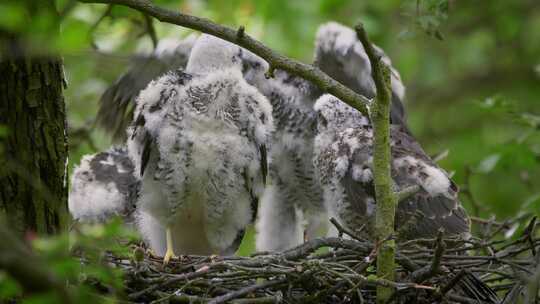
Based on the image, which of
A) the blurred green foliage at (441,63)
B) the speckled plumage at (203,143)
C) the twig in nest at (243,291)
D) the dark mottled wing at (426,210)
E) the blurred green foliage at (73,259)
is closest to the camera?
the blurred green foliage at (73,259)

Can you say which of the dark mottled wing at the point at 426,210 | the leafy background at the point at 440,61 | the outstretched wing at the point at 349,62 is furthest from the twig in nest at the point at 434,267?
the outstretched wing at the point at 349,62

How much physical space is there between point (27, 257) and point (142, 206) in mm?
2424

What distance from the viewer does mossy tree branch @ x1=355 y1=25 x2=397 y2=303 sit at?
3.05 meters

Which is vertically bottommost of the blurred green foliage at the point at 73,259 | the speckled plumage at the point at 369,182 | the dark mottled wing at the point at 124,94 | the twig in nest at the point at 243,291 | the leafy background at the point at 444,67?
the blurred green foliage at the point at 73,259

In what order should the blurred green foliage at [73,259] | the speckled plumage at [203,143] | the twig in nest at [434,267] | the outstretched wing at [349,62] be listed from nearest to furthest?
the blurred green foliage at [73,259], the twig in nest at [434,267], the speckled plumage at [203,143], the outstretched wing at [349,62]

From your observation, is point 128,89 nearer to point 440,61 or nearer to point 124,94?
point 124,94

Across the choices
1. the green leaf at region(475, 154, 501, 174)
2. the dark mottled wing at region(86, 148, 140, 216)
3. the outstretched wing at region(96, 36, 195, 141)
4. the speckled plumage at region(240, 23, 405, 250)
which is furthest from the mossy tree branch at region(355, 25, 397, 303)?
the outstretched wing at region(96, 36, 195, 141)

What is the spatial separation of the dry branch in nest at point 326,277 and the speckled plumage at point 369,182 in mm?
447

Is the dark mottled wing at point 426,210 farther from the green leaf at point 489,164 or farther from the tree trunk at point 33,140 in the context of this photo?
the tree trunk at point 33,140

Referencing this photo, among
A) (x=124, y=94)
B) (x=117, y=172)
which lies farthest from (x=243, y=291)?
(x=124, y=94)

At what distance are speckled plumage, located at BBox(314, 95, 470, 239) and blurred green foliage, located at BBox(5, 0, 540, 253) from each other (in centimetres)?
51

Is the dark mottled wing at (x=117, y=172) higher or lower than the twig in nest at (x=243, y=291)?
higher

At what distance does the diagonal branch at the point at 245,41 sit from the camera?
9.62ft

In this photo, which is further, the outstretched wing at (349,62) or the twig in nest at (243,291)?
the outstretched wing at (349,62)
